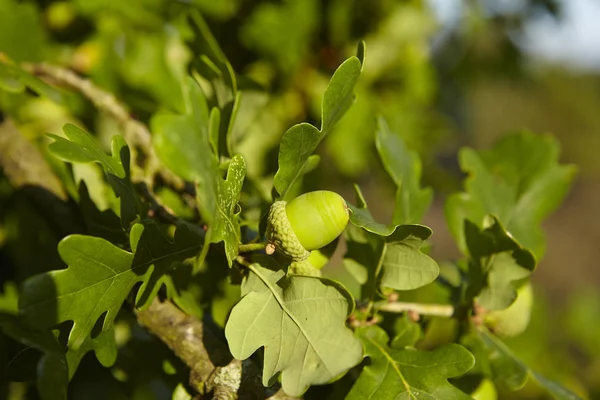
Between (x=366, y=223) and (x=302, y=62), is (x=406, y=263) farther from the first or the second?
(x=302, y=62)

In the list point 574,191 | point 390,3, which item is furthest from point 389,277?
point 574,191

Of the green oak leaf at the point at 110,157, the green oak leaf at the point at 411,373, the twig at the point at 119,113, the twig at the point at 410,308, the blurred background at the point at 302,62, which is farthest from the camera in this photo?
the blurred background at the point at 302,62

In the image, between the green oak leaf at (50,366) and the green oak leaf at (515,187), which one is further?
the green oak leaf at (515,187)

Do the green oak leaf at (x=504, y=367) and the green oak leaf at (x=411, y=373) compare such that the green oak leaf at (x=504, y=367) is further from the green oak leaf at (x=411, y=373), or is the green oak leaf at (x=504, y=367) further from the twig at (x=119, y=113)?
the twig at (x=119, y=113)

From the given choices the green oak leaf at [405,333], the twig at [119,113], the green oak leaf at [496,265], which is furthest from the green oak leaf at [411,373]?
the twig at [119,113]

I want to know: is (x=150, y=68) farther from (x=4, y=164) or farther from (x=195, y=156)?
(x=195, y=156)

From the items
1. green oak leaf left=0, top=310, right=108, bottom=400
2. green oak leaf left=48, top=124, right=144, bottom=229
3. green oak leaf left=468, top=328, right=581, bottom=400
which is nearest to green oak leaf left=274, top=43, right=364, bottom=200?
green oak leaf left=48, top=124, right=144, bottom=229

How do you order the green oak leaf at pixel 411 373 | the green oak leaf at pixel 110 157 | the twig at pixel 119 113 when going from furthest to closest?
the twig at pixel 119 113 → the green oak leaf at pixel 411 373 → the green oak leaf at pixel 110 157
